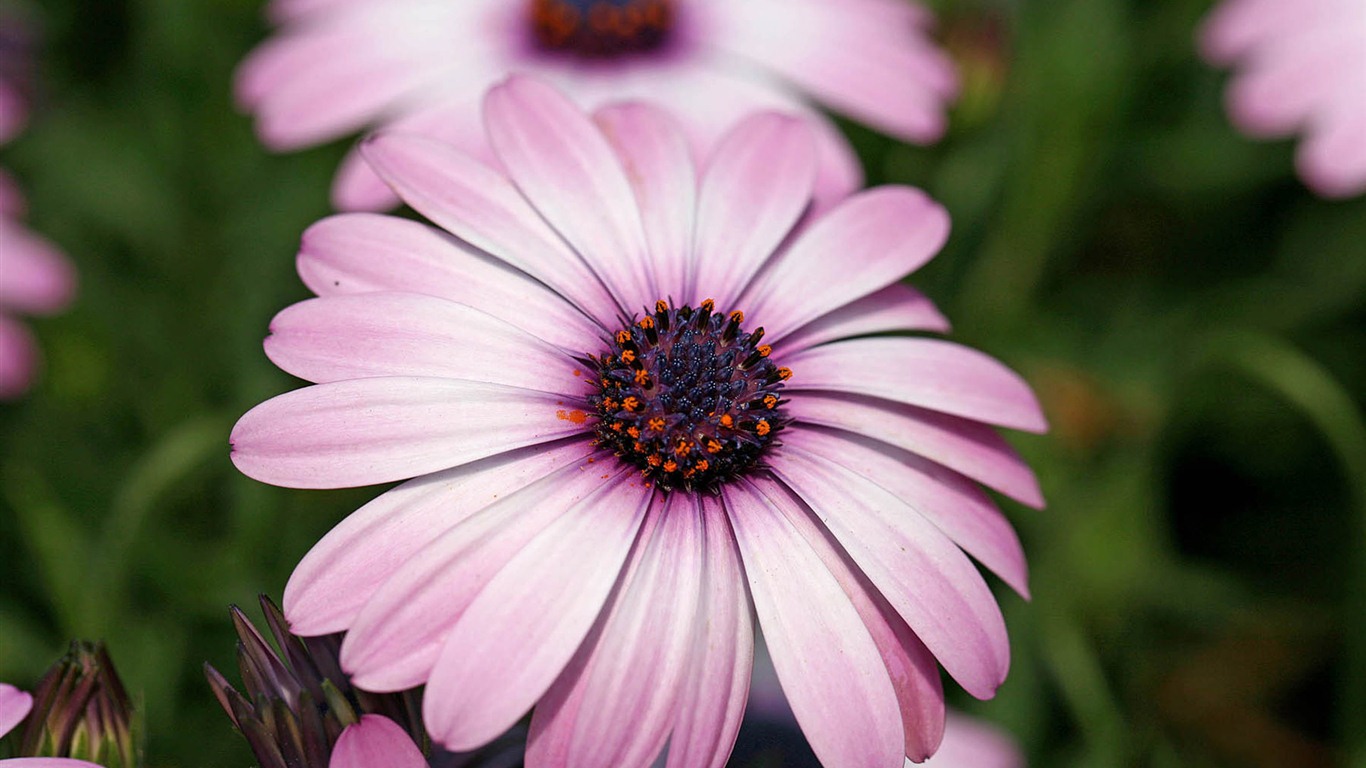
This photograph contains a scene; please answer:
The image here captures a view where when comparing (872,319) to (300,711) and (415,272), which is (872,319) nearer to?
(415,272)

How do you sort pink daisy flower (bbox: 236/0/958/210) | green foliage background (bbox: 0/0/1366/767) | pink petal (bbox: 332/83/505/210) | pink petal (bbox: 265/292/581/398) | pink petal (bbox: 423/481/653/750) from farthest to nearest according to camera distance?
green foliage background (bbox: 0/0/1366/767) → pink daisy flower (bbox: 236/0/958/210) → pink petal (bbox: 332/83/505/210) → pink petal (bbox: 265/292/581/398) → pink petal (bbox: 423/481/653/750)

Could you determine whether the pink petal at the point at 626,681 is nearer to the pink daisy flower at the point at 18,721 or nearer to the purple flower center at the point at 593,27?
the pink daisy flower at the point at 18,721

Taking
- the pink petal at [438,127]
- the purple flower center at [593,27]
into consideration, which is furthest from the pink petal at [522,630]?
the purple flower center at [593,27]

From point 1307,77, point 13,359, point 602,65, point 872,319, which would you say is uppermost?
point 602,65

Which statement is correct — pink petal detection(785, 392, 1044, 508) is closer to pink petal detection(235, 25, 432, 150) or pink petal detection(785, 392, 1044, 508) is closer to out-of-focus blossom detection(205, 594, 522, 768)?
out-of-focus blossom detection(205, 594, 522, 768)

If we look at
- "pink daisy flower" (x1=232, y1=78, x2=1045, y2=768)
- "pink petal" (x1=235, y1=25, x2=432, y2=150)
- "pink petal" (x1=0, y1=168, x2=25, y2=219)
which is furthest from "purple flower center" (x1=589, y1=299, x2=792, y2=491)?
"pink petal" (x1=0, y1=168, x2=25, y2=219)

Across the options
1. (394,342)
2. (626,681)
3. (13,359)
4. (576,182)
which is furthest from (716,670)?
(13,359)
